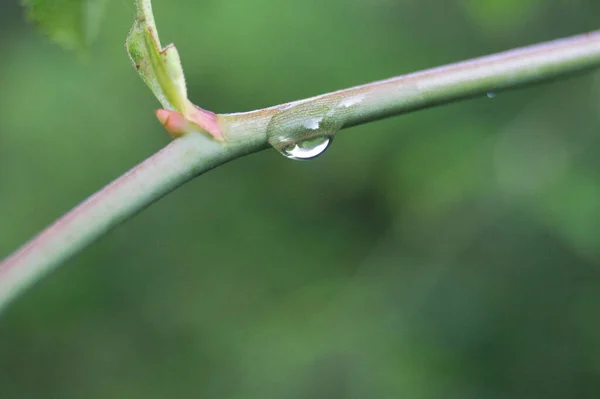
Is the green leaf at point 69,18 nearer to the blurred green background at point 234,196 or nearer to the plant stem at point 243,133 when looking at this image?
the plant stem at point 243,133

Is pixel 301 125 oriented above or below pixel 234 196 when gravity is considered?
below

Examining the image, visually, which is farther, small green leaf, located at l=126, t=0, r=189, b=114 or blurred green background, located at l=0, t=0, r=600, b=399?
blurred green background, located at l=0, t=0, r=600, b=399

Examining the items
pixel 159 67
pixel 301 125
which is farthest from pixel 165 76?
pixel 301 125

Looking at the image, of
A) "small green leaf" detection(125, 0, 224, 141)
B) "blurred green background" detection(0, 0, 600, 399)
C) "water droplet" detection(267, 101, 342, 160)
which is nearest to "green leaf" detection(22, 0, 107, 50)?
"small green leaf" detection(125, 0, 224, 141)

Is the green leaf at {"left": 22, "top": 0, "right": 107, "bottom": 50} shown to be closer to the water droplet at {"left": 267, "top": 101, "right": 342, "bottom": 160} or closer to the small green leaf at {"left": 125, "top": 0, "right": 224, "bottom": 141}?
the small green leaf at {"left": 125, "top": 0, "right": 224, "bottom": 141}

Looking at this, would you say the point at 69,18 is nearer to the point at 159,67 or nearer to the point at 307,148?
the point at 159,67

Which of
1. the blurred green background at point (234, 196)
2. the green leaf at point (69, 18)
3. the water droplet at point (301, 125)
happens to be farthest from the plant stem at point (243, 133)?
the blurred green background at point (234, 196)
